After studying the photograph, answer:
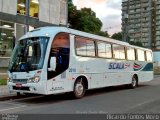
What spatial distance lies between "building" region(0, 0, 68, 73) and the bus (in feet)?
28.2

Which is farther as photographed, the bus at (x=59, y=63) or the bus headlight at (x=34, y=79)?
the bus at (x=59, y=63)

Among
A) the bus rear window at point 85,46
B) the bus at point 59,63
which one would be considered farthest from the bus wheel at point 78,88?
the bus rear window at point 85,46

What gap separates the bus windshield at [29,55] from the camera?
13.6 meters

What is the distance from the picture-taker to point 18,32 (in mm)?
28766

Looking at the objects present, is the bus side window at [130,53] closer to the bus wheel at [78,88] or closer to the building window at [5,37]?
the bus wheel at [78,88]

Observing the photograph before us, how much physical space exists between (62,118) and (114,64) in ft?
31.4

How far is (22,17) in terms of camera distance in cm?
2909

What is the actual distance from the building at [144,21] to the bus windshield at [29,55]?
129 meters

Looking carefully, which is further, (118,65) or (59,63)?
(118,65)

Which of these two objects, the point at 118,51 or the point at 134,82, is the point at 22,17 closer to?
the point at 118,51

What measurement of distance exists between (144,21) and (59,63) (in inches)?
5401

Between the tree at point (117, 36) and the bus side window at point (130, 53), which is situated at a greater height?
the tree at point (117, 36)

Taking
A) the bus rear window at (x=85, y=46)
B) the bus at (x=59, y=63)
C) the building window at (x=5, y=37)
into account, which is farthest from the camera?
the building window at (x=5, y=37)

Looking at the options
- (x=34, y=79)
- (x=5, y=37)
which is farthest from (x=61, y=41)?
(x=5, y=37)
